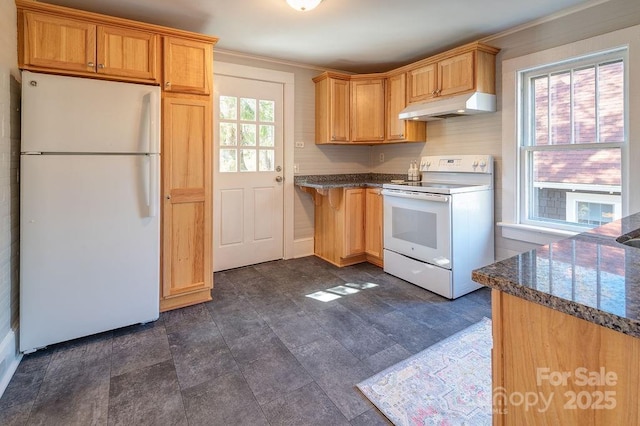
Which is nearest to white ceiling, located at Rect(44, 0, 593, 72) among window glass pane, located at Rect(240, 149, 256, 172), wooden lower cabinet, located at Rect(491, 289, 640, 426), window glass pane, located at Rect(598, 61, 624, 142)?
window glass pane, located at Rect(598, 61, 624, 142)

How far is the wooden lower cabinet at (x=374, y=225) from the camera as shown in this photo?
146 inches

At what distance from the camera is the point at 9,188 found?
78.5 inches

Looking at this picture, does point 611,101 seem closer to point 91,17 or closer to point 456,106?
point 456,106

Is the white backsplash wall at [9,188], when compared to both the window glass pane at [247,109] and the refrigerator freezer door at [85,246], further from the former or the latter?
the window glass pane at [247,109]

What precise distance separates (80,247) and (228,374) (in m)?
1.25

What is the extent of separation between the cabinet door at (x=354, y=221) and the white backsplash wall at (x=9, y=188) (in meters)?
2.70

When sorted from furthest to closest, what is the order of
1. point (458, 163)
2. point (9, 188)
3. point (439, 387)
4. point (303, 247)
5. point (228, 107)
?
point (303, 247) < point (228, 107) < point (458, 163) < point (9, 188) < point (439, 387)

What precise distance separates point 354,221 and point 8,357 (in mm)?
2926

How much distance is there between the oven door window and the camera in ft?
9.48

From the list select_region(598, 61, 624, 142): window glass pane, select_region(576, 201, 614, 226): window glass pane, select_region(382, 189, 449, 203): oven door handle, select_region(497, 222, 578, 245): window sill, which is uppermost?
select_region(598, 61, 624, 142): window glass pane

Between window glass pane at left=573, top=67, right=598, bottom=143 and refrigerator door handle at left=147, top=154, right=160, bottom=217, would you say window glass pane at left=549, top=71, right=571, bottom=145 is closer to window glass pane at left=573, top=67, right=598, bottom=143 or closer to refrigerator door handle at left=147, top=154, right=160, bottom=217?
window glass pane at left=573, top=67, right=598, bottom=143

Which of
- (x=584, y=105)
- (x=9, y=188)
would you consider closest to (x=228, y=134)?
(x=9, y=188)

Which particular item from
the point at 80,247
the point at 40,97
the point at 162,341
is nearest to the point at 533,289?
the point at 162,341

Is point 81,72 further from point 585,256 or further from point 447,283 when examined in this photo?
point 447,283
